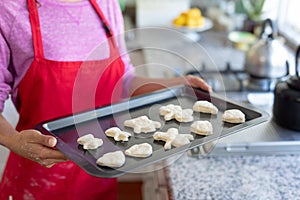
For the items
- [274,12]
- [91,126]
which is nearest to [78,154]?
[91,126]

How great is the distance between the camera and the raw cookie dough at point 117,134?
89 centimetres

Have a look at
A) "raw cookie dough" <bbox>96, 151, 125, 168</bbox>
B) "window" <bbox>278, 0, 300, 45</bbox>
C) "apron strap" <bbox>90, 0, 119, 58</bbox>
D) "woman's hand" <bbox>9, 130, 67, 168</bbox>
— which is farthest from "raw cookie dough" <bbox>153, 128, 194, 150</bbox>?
"window" <bbox>278, 0, 300, 45</bbox>

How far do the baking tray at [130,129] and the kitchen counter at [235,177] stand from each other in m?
0.14

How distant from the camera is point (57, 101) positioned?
3.39 ft

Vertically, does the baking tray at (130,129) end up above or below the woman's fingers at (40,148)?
below

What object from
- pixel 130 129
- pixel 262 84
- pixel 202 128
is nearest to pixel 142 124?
pixel 130 129

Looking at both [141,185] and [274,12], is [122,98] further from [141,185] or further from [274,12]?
[274,12]

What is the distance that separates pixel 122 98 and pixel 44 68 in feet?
0.77

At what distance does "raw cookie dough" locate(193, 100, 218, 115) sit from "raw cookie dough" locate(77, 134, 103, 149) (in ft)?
0.89

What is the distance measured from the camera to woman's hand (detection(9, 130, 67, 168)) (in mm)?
788

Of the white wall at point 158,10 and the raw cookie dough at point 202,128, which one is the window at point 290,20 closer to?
the white wall at point 158,10

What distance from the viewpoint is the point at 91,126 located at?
37.9 inches

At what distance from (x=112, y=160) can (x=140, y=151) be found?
7 cm

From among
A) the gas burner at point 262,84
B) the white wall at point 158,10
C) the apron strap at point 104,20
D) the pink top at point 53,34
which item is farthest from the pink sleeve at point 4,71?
the white wall at point 158,10
